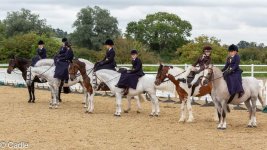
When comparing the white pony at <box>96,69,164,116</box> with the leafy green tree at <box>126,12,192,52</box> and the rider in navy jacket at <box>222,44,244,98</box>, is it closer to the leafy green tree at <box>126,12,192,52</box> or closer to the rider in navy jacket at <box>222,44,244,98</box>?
the rider in navy jacket at <box>222,44,244,98</box>

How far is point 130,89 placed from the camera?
16.5 meters

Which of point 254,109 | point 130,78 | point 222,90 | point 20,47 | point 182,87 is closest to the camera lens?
point 222,90

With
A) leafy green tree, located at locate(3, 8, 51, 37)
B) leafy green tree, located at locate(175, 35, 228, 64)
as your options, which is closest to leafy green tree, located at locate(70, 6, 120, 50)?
leafy green tree, located at locate(3, 8, 51, 37)

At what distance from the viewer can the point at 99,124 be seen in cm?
1441

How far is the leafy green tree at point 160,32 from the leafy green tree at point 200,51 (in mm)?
19374

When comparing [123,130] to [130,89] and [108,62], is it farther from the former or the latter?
[108,62]

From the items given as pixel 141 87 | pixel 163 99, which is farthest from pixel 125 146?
pixel 163 99

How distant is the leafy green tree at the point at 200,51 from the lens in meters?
53.0

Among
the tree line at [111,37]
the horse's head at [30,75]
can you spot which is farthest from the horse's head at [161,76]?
the tree line at [111,37]

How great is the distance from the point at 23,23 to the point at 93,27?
407 inches

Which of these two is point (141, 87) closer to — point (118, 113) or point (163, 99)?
point (118, 113)

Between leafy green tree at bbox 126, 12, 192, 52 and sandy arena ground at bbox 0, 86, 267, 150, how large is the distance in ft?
199

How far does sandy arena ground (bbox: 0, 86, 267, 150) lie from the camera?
1107cm

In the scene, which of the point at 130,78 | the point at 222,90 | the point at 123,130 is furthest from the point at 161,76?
the point at 123,130
